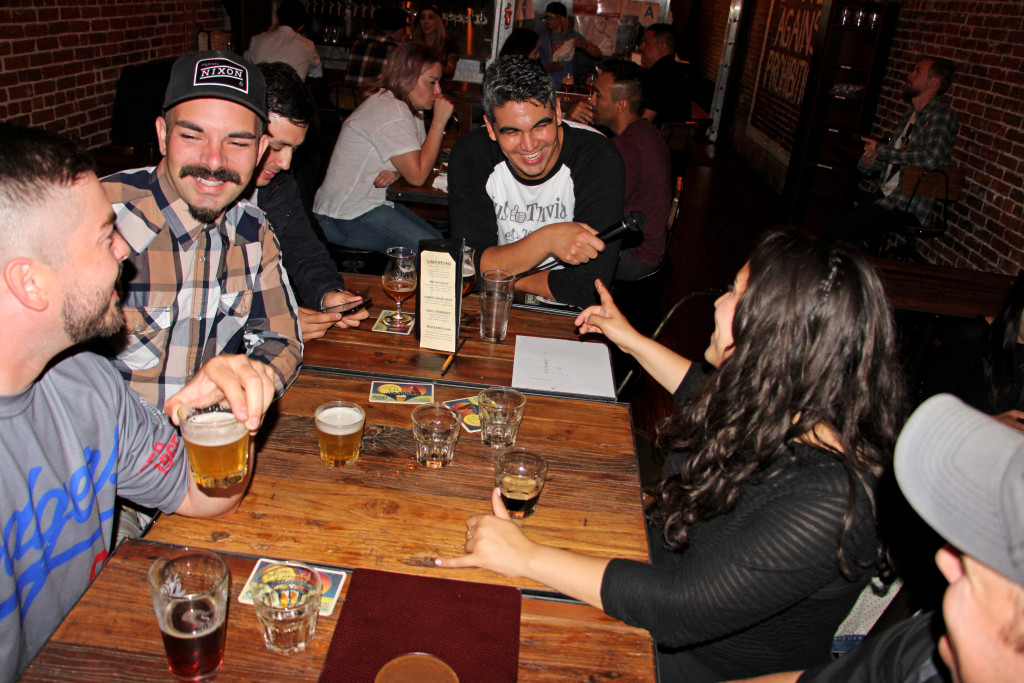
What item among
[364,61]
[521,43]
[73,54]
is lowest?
[73,54]

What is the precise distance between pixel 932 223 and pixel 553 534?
5.19m

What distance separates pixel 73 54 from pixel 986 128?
22.6 feet

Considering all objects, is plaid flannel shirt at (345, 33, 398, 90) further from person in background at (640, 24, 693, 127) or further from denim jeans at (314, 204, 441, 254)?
denim jeans at (314, 204, 441, 254)

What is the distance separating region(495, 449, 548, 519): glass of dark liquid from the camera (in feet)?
4.39

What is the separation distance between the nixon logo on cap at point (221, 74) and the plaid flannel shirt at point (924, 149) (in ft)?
16.4

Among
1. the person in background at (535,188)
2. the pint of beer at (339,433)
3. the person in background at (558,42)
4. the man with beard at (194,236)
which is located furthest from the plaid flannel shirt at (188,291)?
the person in background at (558,42)

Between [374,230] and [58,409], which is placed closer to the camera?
[58,409]

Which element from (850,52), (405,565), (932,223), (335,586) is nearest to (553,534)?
(405,565)

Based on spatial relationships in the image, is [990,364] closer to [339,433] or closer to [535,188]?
[535,188]

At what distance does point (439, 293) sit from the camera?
6.18ft

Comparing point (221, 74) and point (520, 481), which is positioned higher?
point (221, 74)

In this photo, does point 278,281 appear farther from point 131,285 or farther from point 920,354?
point 920,354

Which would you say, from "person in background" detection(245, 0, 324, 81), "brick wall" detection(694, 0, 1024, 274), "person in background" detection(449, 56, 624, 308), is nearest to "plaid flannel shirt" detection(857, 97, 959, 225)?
"brick wall" detection(694, 0, 1024, 274)

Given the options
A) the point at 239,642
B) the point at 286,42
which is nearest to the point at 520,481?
the point at 239,642
